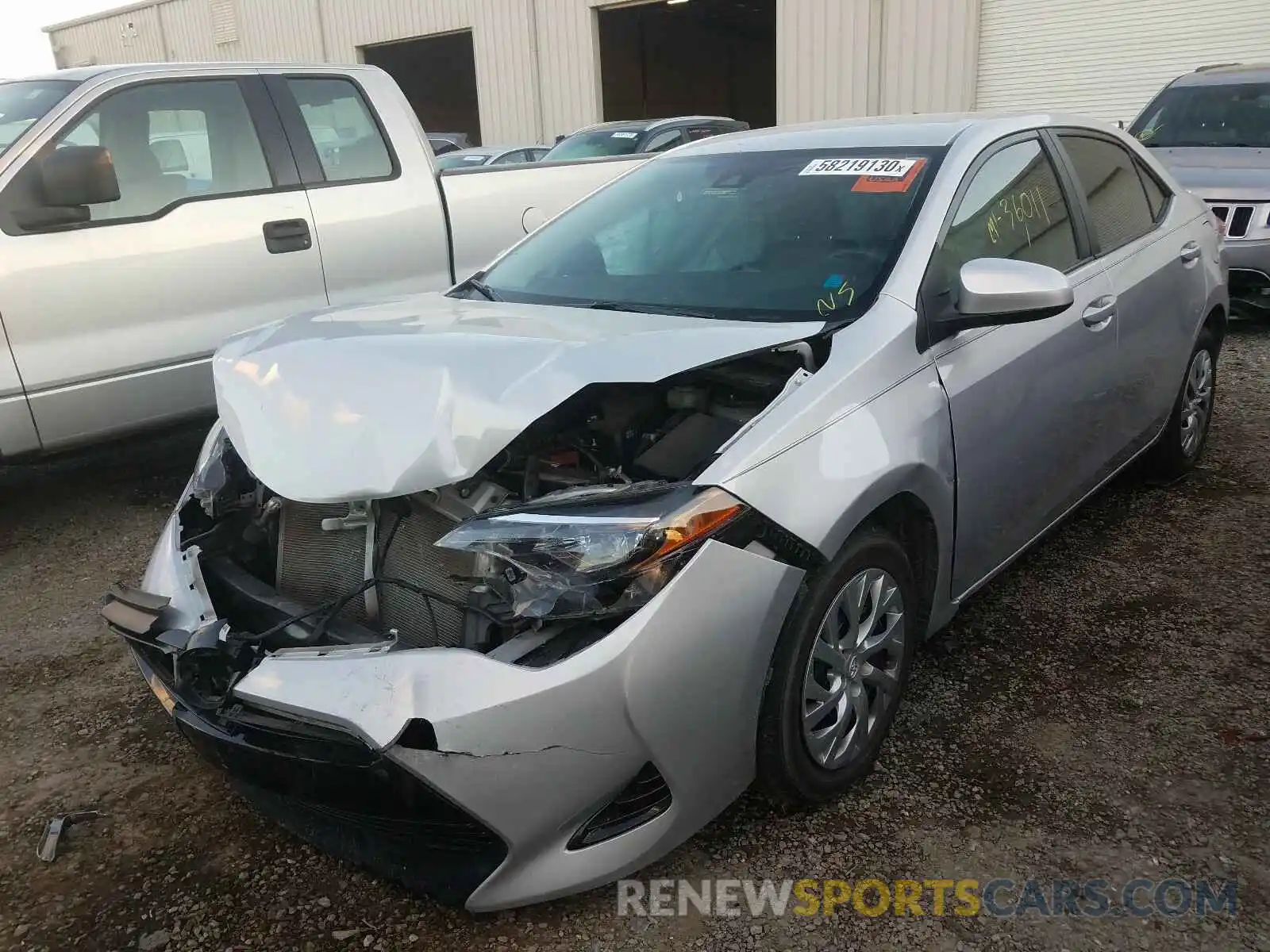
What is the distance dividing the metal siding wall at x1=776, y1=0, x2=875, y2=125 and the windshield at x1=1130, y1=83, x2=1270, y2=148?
691cm

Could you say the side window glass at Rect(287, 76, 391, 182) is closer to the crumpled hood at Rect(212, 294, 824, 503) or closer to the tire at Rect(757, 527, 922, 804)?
the crumpled hood at Rect(212, 294, 824, 503)

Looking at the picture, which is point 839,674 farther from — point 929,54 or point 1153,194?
point 929,54

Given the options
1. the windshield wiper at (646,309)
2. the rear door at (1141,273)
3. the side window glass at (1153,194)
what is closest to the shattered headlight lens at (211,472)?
the windshield wiper at (646,309)

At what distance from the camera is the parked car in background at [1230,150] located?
22.3 ft

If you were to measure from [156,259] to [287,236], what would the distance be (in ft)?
1.97

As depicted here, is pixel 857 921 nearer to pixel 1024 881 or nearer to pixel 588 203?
pixel 1024 881

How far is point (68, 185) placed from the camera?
396cm

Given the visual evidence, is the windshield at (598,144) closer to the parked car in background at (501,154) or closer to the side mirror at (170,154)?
the parked car in background at (501,154)

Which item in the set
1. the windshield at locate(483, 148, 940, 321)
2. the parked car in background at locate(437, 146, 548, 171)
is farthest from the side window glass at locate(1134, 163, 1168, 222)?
the parked car in background at locate(437, 146, 548, 171)

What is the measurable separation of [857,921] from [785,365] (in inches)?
49.5

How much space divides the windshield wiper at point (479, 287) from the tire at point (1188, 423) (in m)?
2.72

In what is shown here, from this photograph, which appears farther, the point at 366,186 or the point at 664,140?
the point at 664,140

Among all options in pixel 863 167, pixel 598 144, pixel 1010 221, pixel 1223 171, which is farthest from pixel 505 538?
pixel 598 144

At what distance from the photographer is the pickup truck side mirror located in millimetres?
3945
